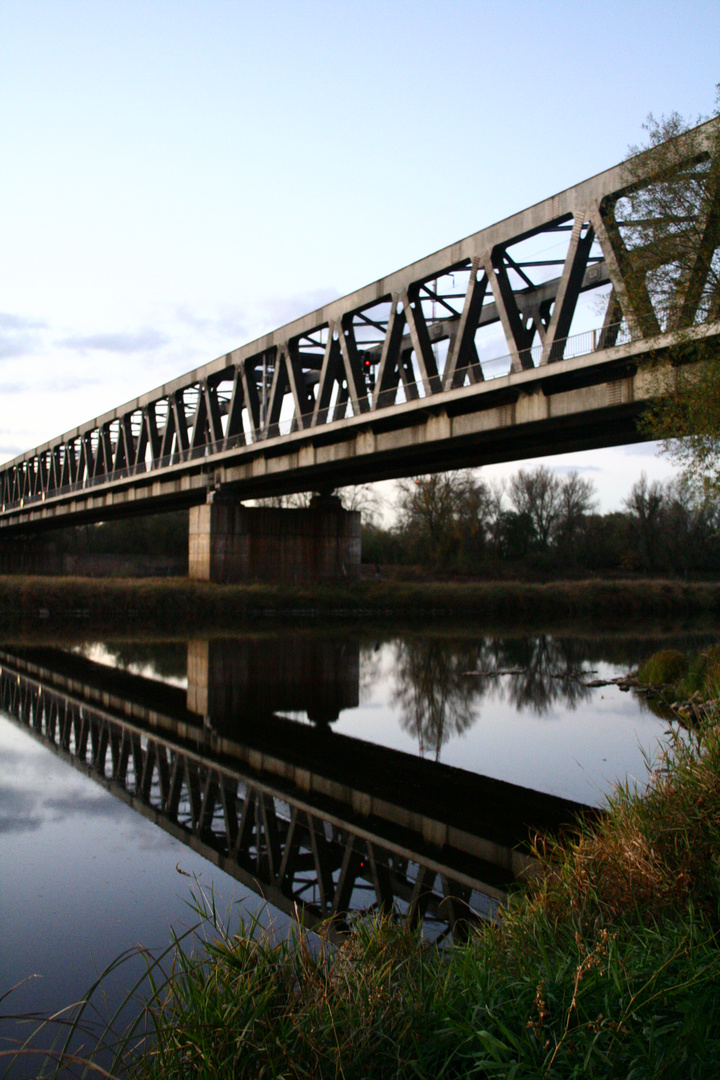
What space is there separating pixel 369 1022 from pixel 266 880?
362 cm

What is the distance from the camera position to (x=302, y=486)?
47156mm

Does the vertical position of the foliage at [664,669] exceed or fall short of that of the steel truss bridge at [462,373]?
it falls short

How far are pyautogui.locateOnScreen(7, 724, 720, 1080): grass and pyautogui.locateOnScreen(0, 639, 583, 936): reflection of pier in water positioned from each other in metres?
1.46

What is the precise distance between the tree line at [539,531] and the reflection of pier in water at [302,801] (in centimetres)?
5988

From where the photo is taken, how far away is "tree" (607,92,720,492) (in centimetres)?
1605

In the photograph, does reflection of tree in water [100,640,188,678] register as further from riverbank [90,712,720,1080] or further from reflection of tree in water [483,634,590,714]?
riverbank [90,712,720,1080]

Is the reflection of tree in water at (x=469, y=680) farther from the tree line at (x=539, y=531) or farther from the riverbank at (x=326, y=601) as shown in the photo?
the tree line at (x=539, y=531)

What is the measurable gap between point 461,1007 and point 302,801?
227 inches

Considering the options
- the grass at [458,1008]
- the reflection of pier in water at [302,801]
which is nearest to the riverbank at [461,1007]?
the grass at [458,1008]

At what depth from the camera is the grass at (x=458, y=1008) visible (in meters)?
3.01

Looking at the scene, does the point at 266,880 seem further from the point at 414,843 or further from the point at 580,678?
the point at 580,678

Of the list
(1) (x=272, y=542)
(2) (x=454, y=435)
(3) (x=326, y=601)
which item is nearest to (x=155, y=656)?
(2) (x=454, y=435)

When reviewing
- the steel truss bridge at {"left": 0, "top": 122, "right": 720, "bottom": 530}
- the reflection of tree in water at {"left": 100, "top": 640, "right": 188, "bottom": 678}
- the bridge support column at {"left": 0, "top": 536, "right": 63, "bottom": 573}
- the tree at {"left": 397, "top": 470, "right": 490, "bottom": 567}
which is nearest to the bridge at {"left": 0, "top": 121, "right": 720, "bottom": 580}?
the steel truss bridge at {"left": 0, "top": 122, "right": 720, "bottom": 530}

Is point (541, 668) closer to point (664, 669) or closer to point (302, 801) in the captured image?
point (664, 669)
